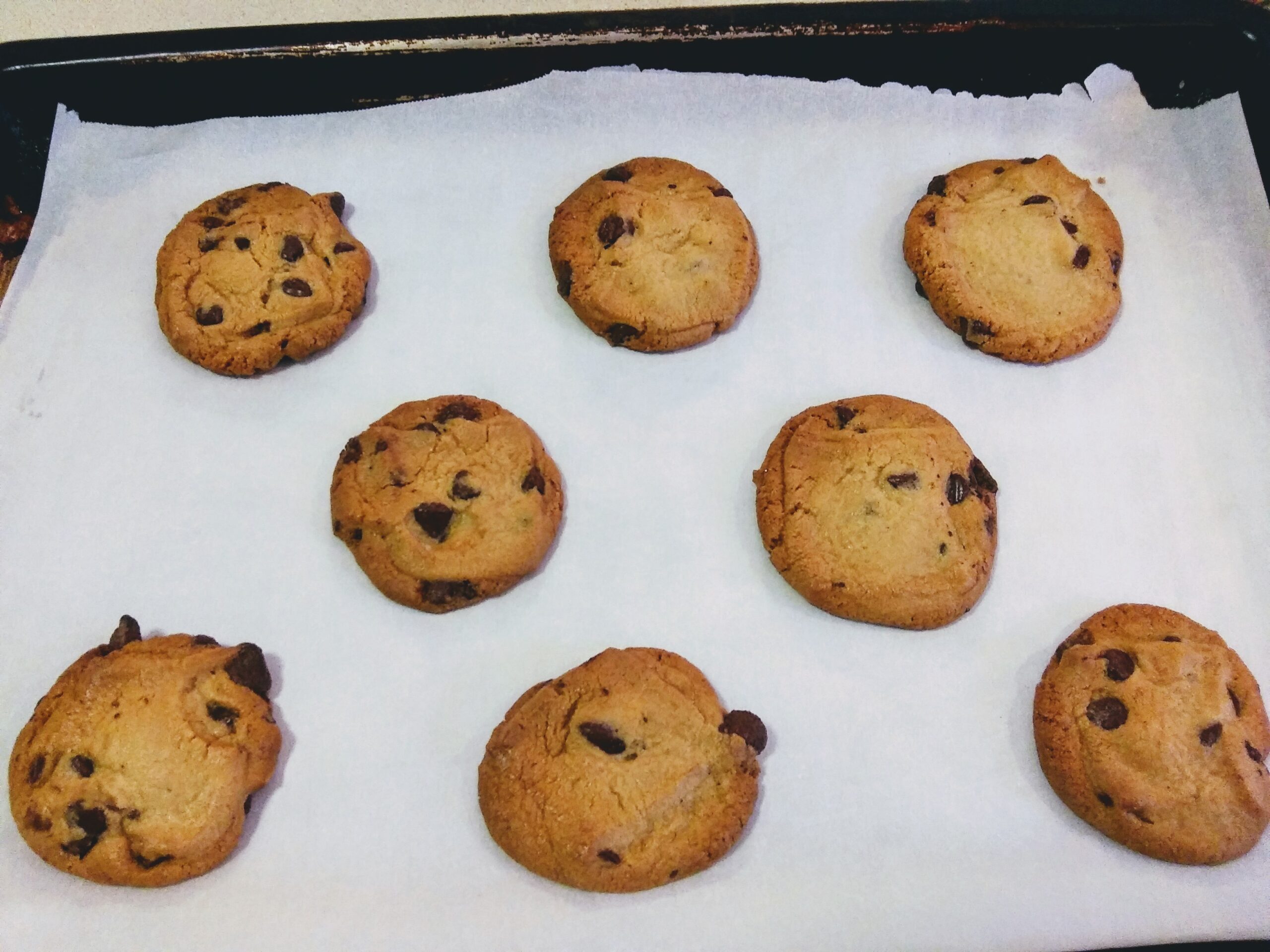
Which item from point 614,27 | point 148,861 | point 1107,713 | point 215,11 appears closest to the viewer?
point 148,861

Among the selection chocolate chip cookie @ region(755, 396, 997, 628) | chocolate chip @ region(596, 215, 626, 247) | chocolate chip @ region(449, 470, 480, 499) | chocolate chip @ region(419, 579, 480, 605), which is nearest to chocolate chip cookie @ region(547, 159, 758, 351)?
chocolate chip @ region(596, 215, 626, 247)

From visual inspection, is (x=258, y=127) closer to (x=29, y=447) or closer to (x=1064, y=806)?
(x=29, y=447)

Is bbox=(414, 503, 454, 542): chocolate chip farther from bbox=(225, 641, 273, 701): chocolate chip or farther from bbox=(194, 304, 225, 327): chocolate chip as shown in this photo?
bbox=(194, 304, 225, 327): chocolate chip

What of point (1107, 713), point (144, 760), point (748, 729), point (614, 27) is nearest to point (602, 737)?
point (748, 729)

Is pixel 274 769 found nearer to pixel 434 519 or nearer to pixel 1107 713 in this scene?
pixel 434 519

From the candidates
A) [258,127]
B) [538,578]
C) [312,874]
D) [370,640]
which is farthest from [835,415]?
[258,127]

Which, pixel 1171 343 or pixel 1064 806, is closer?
pixel 1064 806

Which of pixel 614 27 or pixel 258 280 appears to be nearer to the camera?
pixel 258 280

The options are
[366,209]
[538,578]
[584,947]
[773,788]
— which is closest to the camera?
[584,947]
